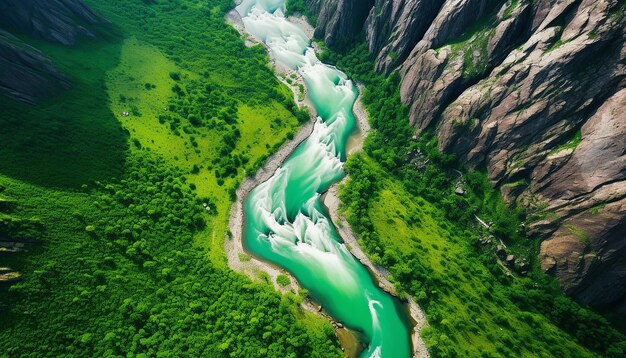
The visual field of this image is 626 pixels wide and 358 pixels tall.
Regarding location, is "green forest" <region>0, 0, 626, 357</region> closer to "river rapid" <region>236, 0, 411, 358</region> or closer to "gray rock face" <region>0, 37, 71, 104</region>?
"gray rock face" <region>0, 37, 71, 104</region>

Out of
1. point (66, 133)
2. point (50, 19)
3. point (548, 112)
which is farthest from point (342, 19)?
point (66, 133)

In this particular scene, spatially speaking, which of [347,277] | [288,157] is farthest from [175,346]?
[288,157]

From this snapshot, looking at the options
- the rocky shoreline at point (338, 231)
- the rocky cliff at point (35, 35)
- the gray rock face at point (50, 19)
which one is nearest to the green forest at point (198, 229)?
the rocky shoreline at point (338, 231)

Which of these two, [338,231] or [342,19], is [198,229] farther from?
[342,19]

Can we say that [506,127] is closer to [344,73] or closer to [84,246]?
[344,73]

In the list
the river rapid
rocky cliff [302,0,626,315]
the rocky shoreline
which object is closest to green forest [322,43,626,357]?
the rocky shoreline

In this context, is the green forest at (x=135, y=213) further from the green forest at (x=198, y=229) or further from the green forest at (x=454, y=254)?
the green forest at (x=454, y=254)
